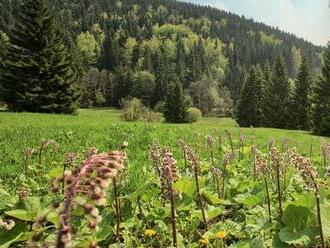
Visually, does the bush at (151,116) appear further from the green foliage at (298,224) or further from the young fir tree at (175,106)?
the green foliage at (298,224)

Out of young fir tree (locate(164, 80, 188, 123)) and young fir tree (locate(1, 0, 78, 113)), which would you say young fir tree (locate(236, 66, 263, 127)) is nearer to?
young fir tree (locate(164, 80, 188, 123))

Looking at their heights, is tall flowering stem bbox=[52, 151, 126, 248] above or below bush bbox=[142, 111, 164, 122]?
above

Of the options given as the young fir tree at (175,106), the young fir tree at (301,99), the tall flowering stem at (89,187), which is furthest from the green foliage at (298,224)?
the young fir tree at (175,106)

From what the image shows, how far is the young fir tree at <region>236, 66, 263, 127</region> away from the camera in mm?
91250

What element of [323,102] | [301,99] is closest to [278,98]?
[301,99]

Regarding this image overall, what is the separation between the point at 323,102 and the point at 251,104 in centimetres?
2577

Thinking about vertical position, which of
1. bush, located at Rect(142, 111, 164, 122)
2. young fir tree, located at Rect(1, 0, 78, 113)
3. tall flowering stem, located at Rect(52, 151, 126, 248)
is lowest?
bush, located at Rect(142, 111, 164, 122)

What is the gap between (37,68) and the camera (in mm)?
50500

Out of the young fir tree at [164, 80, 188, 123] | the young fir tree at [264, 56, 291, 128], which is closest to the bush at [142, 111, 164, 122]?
the young fir tree at [164, 80, 188, 123]

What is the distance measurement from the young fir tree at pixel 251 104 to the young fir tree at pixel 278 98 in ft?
19.6

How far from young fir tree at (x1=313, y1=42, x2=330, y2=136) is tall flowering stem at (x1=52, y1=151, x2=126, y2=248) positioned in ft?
199

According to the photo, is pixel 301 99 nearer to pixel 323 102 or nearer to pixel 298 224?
pixel 323 102

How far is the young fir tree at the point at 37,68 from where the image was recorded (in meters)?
50.2

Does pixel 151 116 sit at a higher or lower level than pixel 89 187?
lower
